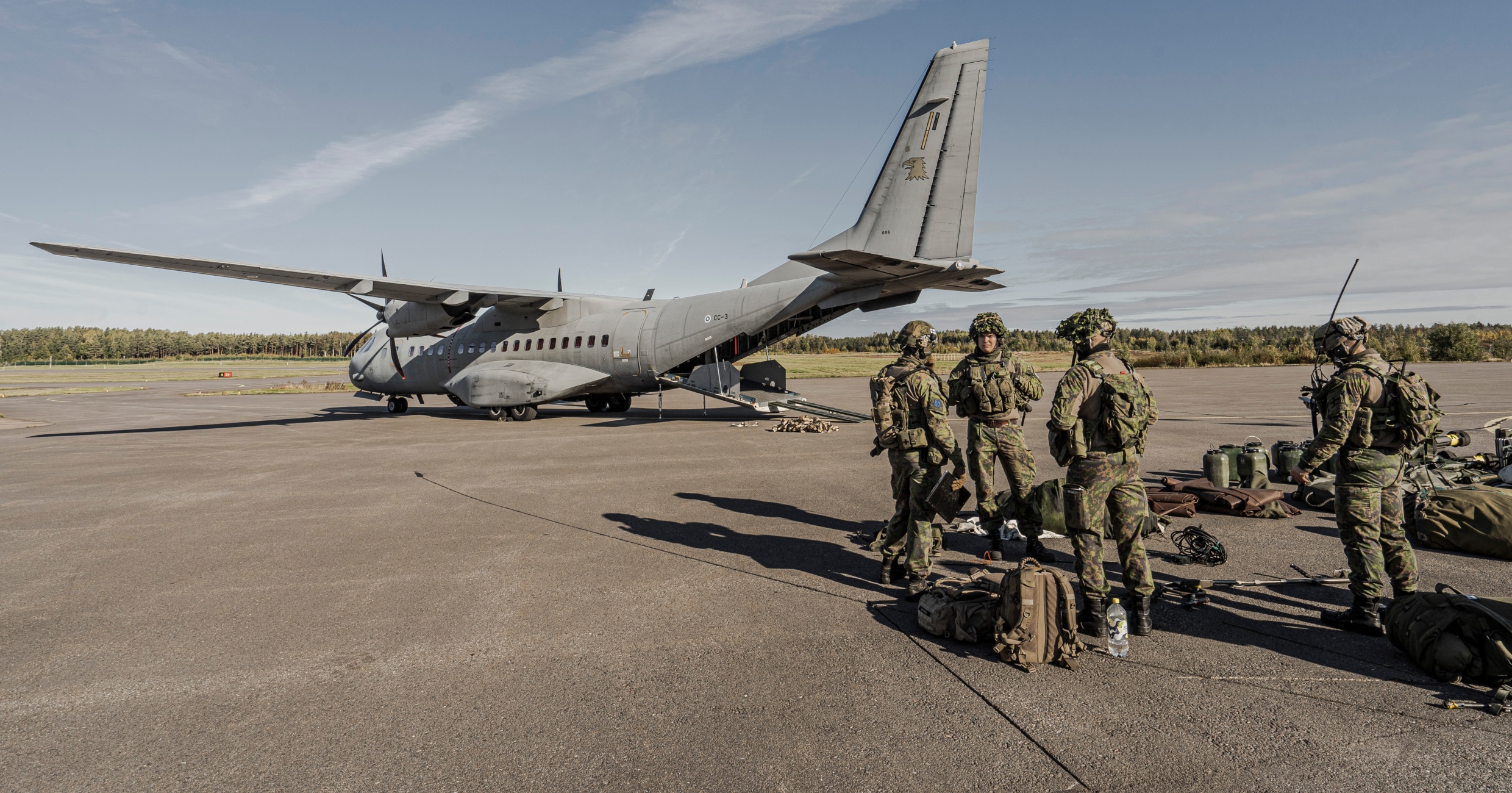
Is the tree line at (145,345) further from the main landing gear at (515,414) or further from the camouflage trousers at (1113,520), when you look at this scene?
the camouflage trousers at (1113,520)

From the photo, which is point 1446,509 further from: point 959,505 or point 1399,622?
point 959,505

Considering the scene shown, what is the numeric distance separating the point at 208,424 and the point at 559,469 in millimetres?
16379

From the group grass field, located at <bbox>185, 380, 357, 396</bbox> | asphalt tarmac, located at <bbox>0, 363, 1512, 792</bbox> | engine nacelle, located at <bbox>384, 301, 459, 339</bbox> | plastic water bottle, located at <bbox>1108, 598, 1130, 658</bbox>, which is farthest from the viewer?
grass field, located at <bbox>185, 380, 357, 396</bbox>

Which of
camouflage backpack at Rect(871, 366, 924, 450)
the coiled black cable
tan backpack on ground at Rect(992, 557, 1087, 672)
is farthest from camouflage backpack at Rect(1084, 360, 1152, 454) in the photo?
the coiled black cable

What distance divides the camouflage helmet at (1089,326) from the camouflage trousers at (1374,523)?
183cm

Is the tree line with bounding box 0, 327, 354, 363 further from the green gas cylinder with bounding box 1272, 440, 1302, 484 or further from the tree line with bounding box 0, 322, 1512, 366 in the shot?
the green gas cylinder with bounding box 1272, 440, 1302, 484

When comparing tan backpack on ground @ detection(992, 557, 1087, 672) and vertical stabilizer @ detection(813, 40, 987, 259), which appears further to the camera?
vertical stabilizer @ detection(813, 40, 987, 259)

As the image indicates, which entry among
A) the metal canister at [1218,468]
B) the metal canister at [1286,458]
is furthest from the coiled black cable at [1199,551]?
the metal canister at [1286,458]

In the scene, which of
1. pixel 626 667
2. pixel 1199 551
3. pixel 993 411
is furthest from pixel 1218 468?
pixel 626 667

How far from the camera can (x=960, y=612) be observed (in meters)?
4.70

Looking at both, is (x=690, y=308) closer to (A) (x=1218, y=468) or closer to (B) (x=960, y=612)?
(A) (x=1218, y=468)

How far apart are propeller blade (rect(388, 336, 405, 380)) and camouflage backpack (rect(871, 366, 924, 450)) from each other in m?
21.7

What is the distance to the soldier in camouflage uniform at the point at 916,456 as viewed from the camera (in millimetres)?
5578

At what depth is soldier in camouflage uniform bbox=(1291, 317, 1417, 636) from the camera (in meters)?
4.66
